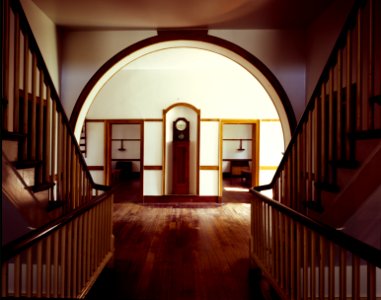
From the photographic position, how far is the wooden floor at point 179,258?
2.72 m

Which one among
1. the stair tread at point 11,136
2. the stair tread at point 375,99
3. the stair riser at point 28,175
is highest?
the stair tread at point 375,99

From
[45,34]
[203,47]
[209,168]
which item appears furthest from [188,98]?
[45,34]

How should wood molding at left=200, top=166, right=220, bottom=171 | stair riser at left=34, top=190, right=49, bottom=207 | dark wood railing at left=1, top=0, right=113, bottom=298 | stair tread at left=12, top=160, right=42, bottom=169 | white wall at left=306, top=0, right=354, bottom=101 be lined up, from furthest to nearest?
wood molding at left=200, top=166, right=220, bottom=171
white wall at left=306, top=0, right=354, bottom=101
stair riser at left=34, top=190, right=49, bottom=207
stair tread at left=12, top=160, right=42, bottom=169
dark wood railing at left=1, top=0, right=113, bottom=298

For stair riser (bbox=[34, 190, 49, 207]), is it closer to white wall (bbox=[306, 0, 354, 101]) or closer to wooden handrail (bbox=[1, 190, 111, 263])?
wooden handrail (bbox=[1, 190, 111, 263])

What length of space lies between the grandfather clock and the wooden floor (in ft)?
3.89

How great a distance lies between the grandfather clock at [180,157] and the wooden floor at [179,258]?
3.89 feet

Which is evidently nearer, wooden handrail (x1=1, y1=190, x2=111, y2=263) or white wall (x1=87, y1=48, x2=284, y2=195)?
wooden handrail (x1=1, y1=190, x2=111, y2=263)

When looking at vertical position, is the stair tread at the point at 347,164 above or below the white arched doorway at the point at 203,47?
below

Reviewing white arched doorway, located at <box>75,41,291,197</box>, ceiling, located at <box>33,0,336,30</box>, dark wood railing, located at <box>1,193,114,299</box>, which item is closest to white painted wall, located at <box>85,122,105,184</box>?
white arched doorway, located at <box>75,41,291,197</box>

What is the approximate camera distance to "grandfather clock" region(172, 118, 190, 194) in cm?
707

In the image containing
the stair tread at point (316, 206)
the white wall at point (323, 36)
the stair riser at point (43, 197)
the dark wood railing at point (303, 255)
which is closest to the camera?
the dark wood railing at point (303, 255)

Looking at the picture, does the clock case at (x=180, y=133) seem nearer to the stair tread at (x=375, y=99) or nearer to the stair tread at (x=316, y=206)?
the stair tread at (x=316, y=206)

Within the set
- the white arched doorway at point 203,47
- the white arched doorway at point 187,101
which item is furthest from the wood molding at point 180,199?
the white arched doorway at point 203,47

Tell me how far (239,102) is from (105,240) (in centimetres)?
512
